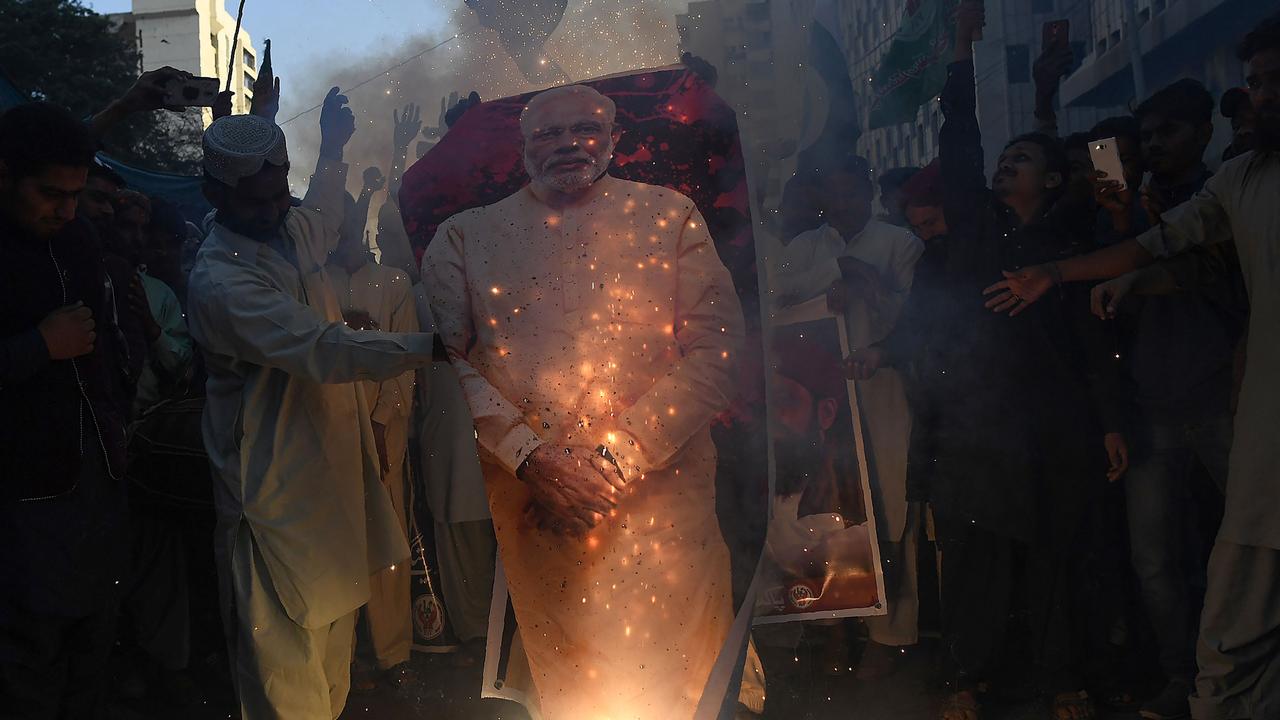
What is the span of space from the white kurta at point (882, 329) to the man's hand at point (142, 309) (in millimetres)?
2307

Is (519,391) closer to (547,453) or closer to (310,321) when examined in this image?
(547,453)

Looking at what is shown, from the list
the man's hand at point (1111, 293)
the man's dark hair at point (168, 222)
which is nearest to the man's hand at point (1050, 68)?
the man's hand at point (1111, 293)

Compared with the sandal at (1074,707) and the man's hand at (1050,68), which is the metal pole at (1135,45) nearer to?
the man's hand at (1050,68)

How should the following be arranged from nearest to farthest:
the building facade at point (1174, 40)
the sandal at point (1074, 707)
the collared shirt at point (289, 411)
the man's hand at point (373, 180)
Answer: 1. the collared shirt at point (289, 411)
2. the man's hand at point (373, 180)
3. the sandal at point (1074, 707)
4. the building facade at point (1174, 40)

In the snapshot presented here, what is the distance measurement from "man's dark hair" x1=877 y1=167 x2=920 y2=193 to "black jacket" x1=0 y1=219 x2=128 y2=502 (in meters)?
2.72

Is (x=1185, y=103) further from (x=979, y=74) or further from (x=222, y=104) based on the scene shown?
(x=222, y=104)

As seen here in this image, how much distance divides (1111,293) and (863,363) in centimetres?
74

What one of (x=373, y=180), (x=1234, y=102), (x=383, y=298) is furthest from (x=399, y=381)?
(x=1234, y=102)

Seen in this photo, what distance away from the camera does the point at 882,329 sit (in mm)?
3383

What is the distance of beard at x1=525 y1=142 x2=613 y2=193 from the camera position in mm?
2514

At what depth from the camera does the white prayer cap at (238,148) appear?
112 inches

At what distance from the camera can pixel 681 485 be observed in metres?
2.51

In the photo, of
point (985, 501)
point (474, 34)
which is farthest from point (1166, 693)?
point (474, 34)

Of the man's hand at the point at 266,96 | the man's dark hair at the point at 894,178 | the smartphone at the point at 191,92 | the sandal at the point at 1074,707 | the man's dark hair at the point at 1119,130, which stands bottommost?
the sandal at the point at 1074,707
